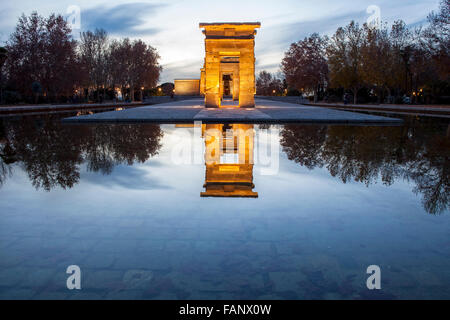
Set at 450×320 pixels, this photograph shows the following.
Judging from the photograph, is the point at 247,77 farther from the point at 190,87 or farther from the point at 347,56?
the point at 190,87

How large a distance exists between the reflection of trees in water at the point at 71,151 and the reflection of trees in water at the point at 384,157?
394 centimetres

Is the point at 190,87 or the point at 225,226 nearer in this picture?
the point at 225,226

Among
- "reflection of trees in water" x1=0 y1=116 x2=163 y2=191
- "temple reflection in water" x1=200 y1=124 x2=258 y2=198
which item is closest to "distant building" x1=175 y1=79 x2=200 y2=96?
"reflection of trees in water" x1=0 y1=116 x2=163 y2=191

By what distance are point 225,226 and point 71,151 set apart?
625 centimetres

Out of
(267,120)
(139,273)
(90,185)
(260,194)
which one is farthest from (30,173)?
(267,120)

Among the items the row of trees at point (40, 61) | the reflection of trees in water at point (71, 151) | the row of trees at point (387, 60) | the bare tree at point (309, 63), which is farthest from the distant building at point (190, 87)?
the reflection of trees in water at point (71, 151)

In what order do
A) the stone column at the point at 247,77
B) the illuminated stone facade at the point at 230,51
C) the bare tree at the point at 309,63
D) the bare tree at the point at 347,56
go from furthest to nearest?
the bare tree at the point at 309,63, the bare tree at the point at 347,56, the stone column at the point at 247,77, the illuminated stone facade at the point at 230,51

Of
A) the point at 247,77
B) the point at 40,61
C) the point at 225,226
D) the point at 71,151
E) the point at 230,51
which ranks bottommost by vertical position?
the point at 225,226

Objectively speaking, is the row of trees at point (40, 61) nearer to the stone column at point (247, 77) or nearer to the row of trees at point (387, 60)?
the stone column at point (247, 77)

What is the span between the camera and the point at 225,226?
151 inches

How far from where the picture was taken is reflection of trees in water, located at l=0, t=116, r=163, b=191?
6469 mm

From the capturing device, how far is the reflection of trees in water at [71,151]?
6.47 meters

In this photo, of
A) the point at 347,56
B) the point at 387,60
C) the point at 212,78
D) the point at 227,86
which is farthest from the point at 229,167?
the point at 227,86

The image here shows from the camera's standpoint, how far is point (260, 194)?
17.0 feet
